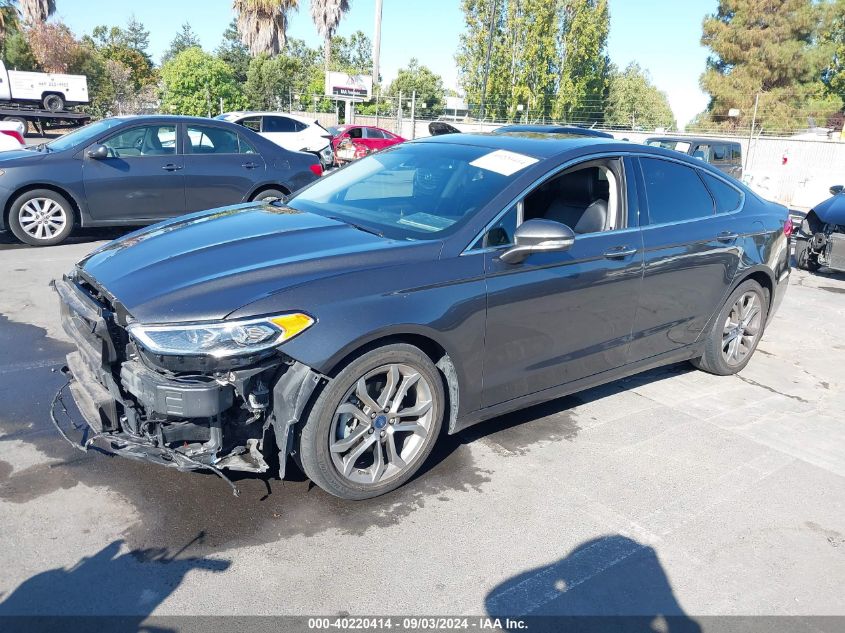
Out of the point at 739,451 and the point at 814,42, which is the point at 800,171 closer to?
the point at 739,451

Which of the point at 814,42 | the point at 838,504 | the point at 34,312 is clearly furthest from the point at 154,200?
the point at 814,42

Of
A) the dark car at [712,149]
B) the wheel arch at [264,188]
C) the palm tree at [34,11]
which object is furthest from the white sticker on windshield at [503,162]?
the palm tree at [34,11]

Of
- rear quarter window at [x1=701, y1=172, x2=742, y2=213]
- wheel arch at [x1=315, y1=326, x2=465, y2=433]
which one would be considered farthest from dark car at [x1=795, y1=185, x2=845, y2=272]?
wheel arch at [x1=315, y1=326, x2=465, y2=433]

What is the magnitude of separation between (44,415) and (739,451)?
4136 mm

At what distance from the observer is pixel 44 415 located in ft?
13.0

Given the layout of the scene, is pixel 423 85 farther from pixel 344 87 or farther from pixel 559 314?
pixel 559 314

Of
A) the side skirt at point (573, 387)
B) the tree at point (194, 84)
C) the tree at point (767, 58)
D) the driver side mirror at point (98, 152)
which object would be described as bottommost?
the side skirt at point (573, 387)

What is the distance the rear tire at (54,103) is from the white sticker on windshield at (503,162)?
3175 cm

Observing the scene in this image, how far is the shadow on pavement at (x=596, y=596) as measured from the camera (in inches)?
102

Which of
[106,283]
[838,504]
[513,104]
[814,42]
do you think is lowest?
[838,504]

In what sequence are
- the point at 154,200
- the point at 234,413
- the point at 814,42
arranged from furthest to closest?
1. the point at 814,42
2. the point at 154,200
3. the point at 234,413

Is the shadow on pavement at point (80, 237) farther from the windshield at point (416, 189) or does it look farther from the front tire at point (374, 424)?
the front tire at point (374, 424)

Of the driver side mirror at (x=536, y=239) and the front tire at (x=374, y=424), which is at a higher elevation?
the driver side mirror at (x=536, y=239)

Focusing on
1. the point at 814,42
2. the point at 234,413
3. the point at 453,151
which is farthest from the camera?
the point at 814,42
